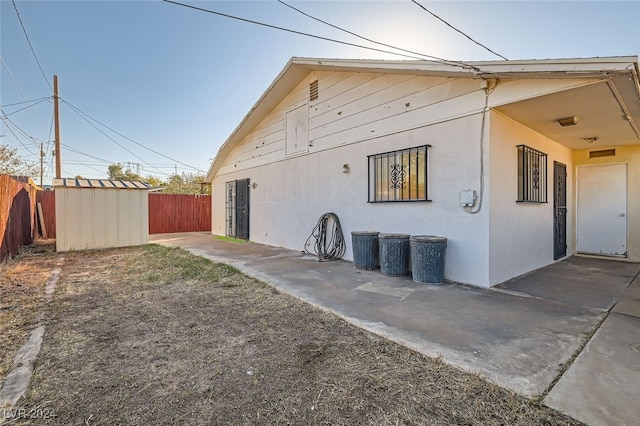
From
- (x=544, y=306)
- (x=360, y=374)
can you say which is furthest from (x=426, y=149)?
(x=360, y=374)

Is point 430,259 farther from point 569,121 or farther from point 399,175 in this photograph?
point 569,121

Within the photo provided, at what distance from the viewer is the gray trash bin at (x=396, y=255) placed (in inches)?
199

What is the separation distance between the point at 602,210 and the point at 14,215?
560 inches

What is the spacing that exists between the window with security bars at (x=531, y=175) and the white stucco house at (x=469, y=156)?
1.4 inches

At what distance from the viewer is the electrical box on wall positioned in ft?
14.5

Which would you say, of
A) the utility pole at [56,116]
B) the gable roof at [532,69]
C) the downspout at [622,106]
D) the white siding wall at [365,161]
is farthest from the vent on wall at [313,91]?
the utility pole at [56,116]

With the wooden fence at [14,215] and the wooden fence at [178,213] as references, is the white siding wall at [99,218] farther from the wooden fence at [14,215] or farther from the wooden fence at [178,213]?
the wooden fence at [178,213]

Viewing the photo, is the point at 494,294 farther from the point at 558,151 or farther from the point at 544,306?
the point at 558,151

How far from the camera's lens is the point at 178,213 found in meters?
14.2

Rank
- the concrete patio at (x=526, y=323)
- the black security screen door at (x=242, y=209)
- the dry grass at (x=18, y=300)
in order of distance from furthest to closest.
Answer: the black security screen door at (x=242, y=209), the dry grass at (x=18, y=300), the concrete patio at (x=526, y=323)

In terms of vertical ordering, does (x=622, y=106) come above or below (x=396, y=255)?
above

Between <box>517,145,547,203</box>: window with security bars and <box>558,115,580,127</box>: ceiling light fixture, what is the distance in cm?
58

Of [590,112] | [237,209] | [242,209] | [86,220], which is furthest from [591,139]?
[86,220]

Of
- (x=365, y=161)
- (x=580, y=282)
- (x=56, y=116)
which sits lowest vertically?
(x=580, y=282)
